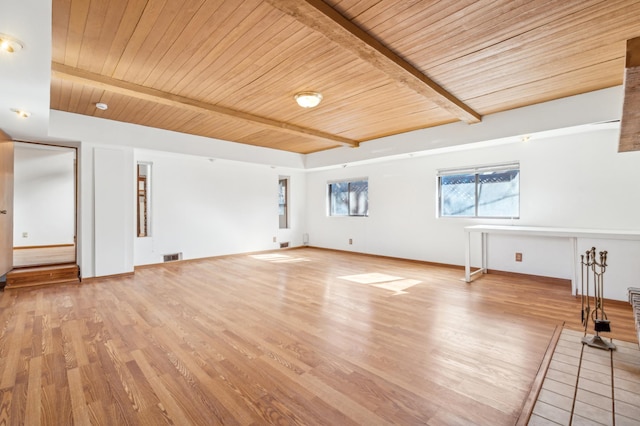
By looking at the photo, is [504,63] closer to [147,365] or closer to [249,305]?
[249,305]

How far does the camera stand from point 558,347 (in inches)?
92.5

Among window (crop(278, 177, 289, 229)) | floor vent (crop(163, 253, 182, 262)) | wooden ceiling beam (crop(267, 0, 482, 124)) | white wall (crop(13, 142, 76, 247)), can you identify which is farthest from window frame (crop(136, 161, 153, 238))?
wooden ceiling beam (crop(267, 0, 482, 124))

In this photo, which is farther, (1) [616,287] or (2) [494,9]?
(1) [616,287]

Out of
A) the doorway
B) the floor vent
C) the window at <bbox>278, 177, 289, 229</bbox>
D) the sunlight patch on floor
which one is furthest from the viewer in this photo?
the window at <bbox>278, 177, 289, 229</bbox>

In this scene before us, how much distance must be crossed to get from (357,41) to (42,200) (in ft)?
29.0

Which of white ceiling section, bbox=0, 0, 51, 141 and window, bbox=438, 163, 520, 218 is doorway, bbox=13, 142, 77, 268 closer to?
white ceiling section, bbox=0, 0, 51, 141

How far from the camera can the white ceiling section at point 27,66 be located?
61.8 inches

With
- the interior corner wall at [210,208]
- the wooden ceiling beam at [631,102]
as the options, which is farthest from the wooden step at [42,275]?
the wooden ceiling beam at [631,102]

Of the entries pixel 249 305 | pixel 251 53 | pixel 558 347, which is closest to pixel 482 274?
pixel 558 347

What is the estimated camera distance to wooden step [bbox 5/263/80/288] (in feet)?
13.8

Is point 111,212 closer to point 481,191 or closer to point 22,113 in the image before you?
point 22,113

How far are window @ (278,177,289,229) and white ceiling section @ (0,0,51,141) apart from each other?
5.10 meters

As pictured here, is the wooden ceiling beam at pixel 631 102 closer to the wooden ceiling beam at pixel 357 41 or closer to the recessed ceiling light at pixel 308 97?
the wooden ceiling beam at pixel 357 41

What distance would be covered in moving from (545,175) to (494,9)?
11.3 ft
